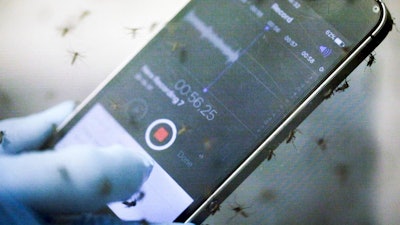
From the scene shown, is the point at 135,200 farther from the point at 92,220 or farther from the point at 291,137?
the point at 291,137

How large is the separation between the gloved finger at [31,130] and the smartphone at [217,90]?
0.07 feet

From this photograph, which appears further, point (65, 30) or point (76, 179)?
point (65, 30)

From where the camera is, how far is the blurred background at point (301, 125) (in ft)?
2.30

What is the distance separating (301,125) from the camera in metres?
0.71

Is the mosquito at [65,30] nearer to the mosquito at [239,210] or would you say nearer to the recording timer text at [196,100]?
the recording timer text at [196,100]

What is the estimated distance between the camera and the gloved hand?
0.60 m

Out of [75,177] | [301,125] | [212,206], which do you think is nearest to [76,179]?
[75,177]

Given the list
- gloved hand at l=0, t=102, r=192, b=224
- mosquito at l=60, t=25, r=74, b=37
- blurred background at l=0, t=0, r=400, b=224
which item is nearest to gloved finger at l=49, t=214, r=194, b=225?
gloved hand at l=0, t=102, r=192, b=224

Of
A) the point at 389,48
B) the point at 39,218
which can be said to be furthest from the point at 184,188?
the point at 389,48

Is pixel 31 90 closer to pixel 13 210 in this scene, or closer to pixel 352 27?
pixel 13 210

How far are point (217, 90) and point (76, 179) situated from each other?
0.58ft

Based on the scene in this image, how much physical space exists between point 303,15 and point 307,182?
0.21 m

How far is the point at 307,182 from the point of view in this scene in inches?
27.6

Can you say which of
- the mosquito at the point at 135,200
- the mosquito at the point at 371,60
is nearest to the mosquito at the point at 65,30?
the mosquito at the point at 135,200
